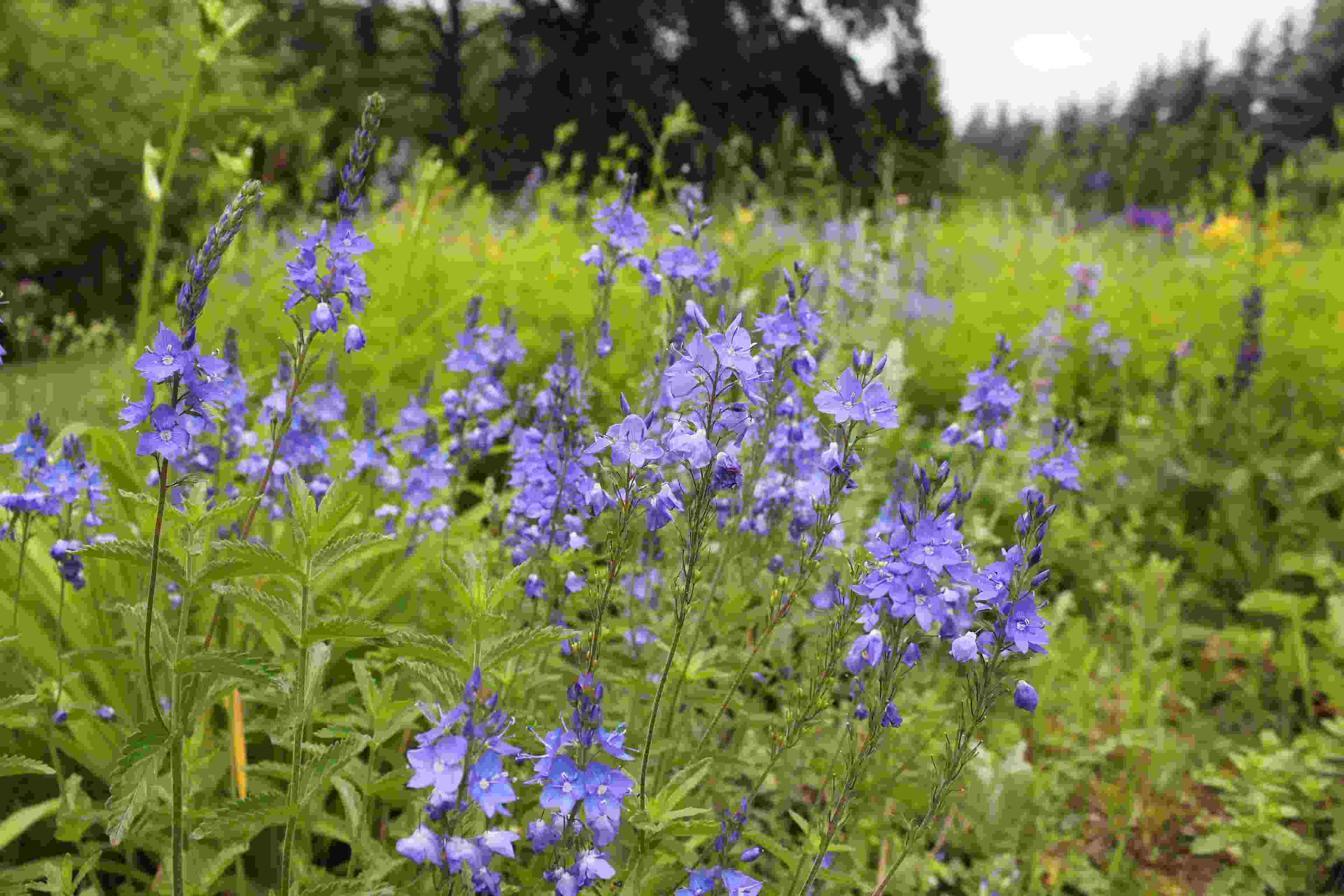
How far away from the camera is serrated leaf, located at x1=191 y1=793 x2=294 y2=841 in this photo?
1.46 m

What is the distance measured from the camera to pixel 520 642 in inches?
56.6

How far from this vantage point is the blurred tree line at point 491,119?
34.3 feet

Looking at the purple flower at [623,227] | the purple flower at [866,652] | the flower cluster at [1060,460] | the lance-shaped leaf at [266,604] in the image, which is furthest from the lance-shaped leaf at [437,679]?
the flower cluster at [1060,460]

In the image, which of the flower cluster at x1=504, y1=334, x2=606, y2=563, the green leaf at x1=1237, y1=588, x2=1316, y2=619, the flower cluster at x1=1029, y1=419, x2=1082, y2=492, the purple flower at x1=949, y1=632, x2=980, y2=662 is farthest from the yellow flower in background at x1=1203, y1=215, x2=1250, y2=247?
the purple flower at x1=949, y1=632, x2=980, y2=662

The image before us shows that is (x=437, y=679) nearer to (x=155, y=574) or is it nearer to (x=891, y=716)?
(x=155, y=574)

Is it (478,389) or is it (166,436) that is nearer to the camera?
(166,436)

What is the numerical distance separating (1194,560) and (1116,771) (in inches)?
76.8

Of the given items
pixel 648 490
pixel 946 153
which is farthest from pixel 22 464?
pixel 946 153

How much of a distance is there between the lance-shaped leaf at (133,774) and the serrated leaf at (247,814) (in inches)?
4.3

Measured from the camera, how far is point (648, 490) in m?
1.57

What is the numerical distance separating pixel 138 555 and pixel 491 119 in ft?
85.4

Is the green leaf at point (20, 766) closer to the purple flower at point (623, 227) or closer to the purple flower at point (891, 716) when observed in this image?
the purple flower at point (891, 716)

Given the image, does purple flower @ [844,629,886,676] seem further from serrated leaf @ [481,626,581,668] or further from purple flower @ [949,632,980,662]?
serrated leaf @ [481,626,581,668]

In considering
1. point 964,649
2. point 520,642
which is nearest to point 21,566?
point 520,642
